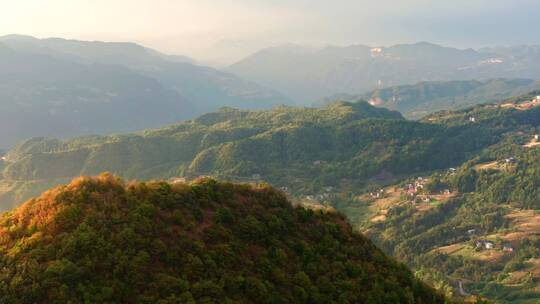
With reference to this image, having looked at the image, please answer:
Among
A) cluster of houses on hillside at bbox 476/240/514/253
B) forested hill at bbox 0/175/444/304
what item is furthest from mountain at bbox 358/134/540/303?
forested hill at bbox 0/175/444/304

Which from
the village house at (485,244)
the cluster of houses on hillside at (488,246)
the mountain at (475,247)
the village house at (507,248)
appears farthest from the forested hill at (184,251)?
the village house at (485,244)

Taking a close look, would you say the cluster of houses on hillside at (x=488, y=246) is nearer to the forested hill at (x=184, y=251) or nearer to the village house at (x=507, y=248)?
the village house at (x=507, y=248)

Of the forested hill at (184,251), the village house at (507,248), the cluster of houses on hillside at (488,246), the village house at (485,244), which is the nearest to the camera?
the forested hill at (184,251)

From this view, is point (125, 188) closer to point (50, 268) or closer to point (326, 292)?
point (50, 268)

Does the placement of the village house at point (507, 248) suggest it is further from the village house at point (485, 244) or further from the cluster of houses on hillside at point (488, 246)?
the village house at point (485, 244)

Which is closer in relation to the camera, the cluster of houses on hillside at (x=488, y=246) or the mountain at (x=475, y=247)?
the mountain at (x=475, y=247)

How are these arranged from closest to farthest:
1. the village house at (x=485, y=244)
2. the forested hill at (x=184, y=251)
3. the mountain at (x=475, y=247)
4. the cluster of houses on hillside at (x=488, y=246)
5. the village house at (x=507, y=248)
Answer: the forested hill at (x=184, y=251), the mountain at (x=475, y=247), the village house at (x=507, y=248), the cluster of houses on hillside at (x=488, y=246), the village house at (x=485, y=244)

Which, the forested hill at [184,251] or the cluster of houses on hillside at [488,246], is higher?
the forested hill at [184,251]

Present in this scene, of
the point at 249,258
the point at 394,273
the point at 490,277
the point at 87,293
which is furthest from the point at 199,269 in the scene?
the point at 490,277
